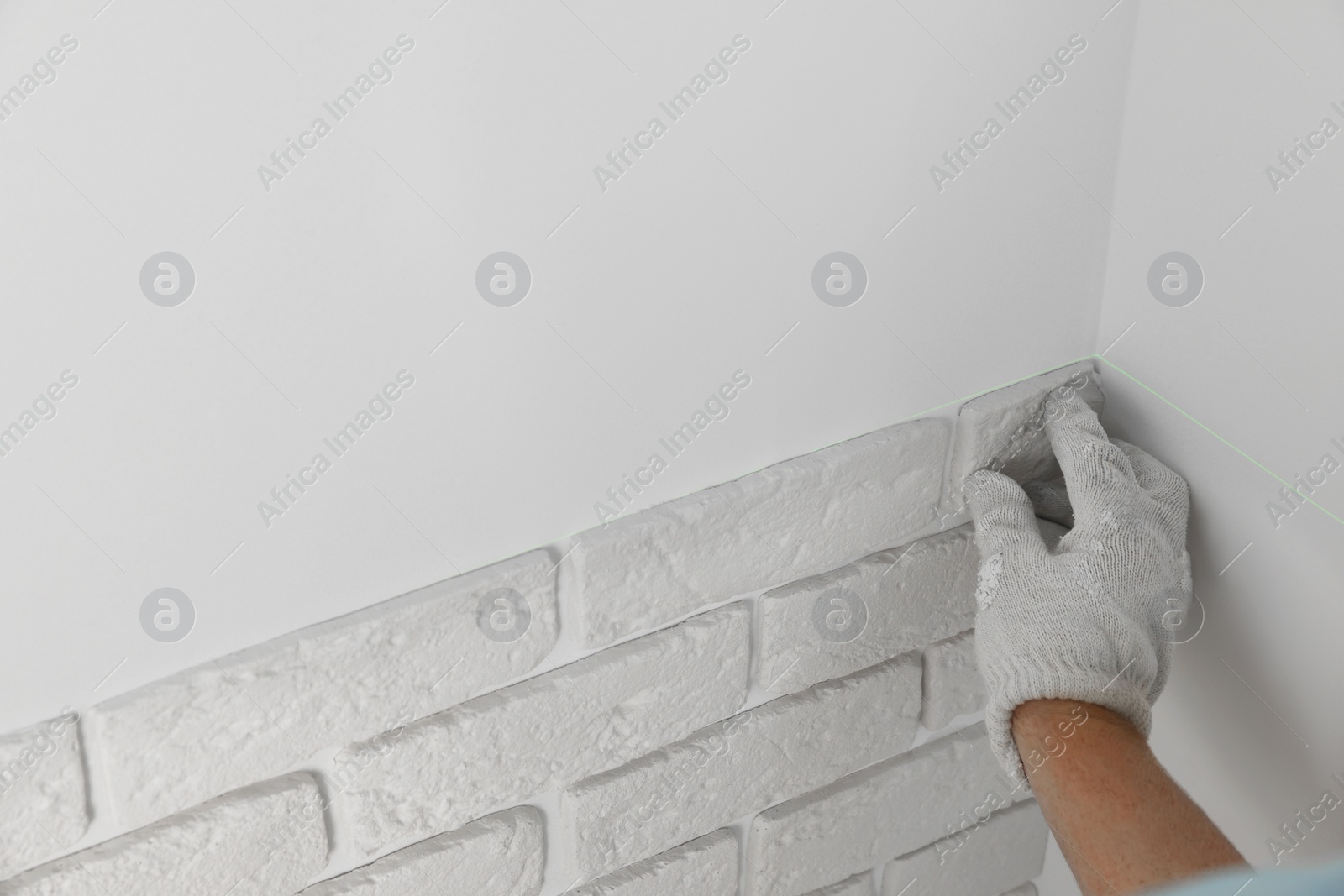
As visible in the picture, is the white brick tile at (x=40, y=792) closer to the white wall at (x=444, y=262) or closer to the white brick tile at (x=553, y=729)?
the white wall at (x=444, y=262)

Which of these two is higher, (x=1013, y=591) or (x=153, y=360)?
(x=153, y=360)

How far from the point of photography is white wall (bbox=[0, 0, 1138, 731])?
0.64m

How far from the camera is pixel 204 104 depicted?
2.08ft

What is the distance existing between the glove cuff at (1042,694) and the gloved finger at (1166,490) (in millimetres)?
155

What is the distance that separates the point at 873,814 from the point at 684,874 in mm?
225

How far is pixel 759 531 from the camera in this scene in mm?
959

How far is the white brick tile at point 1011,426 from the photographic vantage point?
101 centimetres

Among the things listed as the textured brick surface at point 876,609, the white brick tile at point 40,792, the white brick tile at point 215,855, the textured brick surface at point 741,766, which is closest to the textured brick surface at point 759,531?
the textured brick surface at point 876,609

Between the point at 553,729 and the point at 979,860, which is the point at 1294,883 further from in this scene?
the point at 979,860

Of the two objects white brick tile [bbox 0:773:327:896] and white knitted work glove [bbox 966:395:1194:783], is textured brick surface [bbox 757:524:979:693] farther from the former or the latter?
white brick tile [bbox 0:773:327:896]

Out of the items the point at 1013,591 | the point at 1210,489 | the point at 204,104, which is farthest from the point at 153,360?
the point at 1210,489

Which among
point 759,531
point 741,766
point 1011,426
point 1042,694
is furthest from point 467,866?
point 1011,426

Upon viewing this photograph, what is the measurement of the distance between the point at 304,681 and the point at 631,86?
0.49 meters

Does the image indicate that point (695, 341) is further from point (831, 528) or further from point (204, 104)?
point (204, 104)
